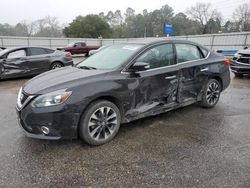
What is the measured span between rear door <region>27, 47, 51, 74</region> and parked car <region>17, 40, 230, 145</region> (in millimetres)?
5084

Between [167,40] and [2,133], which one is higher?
[167,40]

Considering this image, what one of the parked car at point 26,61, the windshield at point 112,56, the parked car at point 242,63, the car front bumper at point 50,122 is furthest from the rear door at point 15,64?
the parked car at point 242,63

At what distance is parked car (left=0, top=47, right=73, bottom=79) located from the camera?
7980 mm

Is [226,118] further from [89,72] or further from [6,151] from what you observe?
[6,151]

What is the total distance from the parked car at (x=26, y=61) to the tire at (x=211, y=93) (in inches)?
252

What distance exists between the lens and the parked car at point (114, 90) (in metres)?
2.90

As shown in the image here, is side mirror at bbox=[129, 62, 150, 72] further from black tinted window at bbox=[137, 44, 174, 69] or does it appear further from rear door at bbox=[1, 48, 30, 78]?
rear door at bbox=[1, 48, 30, 78]

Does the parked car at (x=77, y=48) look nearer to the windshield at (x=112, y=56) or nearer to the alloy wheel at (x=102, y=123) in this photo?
the windshield at (x=112, y=56)

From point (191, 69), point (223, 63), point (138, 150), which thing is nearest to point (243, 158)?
point (138, 150)

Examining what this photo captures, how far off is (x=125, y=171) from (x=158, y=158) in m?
0.51

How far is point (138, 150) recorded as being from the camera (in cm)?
309

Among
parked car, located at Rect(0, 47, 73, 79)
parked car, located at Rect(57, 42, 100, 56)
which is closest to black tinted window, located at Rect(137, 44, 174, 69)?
parked car, located at Rect(0, 47, 73, 79)

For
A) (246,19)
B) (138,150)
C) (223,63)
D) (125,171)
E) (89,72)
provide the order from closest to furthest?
(125,171) → (138,150) → (89,72) → (223,63) → (246,19)

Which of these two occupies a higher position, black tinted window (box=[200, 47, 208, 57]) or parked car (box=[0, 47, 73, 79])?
black tinted window (box=[200, 47, 208, 57])
